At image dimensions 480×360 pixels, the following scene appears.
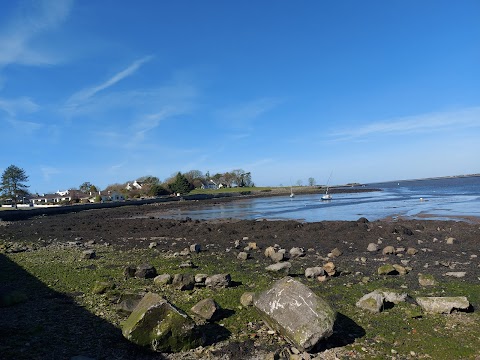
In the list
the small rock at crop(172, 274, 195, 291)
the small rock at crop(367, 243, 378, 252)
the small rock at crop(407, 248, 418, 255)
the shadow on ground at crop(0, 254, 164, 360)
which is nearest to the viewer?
the shadow on ground at crop(0, 254, 164, 360)

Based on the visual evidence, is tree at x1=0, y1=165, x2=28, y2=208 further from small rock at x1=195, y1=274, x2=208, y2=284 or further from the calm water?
small rock at x1=195, y1=274, x2=208, y2=284

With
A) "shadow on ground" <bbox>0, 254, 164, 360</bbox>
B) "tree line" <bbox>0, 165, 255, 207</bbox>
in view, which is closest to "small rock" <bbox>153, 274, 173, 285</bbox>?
"shadow on ground" <bbox>0, 254, 164, 360</bbox>

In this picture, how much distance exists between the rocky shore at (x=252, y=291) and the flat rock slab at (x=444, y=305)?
9 cm

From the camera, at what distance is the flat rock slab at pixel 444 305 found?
8781 millimetres

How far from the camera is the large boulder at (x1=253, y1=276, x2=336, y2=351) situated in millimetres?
7152

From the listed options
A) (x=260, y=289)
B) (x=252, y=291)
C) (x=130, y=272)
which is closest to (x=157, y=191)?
(x=130, y=272)

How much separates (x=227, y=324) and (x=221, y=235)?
1777 cm

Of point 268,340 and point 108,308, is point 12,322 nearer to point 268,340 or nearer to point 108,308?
point 108,308

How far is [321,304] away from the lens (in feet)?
24.9

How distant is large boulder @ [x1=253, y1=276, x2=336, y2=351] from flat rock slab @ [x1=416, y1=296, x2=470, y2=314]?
3084mm

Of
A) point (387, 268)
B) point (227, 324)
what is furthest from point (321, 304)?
point (387, 268)

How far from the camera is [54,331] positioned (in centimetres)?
837

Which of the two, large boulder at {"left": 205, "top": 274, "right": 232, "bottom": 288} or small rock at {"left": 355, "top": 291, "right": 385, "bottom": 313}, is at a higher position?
large boulder at {"left": 205, "top": 274, "right": 232, "bottom": 288}

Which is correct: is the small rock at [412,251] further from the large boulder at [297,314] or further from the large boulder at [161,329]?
the large boulder at [161,329]
